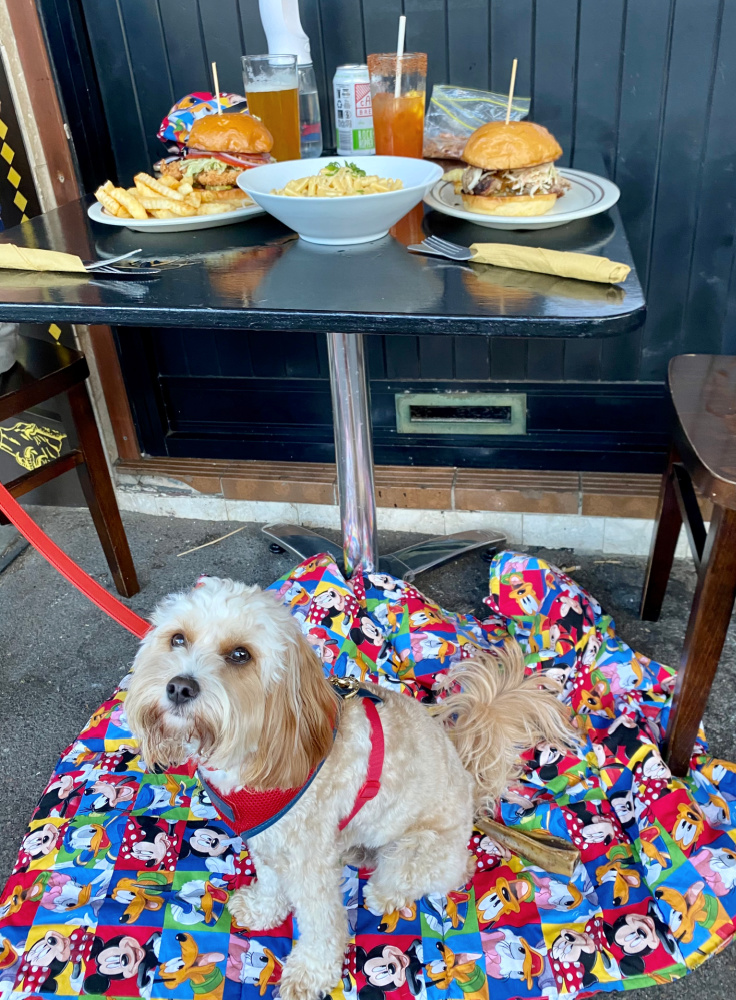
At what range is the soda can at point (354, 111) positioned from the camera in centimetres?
190

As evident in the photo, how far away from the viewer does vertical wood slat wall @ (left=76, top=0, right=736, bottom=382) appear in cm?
221

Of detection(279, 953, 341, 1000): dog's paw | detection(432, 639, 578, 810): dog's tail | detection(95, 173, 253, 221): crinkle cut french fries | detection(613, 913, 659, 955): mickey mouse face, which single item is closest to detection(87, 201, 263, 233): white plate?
detection(95, 173, 253, 221): crinkle cut french fries

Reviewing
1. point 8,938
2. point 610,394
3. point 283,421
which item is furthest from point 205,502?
point 8,938

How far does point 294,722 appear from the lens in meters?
1.16

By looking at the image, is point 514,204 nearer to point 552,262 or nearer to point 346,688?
point 552,262

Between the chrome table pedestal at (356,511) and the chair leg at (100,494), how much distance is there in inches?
20.9

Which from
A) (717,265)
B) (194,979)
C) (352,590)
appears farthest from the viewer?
(717,265)

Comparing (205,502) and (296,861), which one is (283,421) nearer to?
(205,502)

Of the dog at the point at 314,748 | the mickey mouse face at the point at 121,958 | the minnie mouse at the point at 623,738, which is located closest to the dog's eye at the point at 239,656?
Result: the dog at the point at 314,748

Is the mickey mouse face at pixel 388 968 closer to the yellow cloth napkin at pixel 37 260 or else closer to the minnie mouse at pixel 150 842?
the minnie mouse at pixel 150 842

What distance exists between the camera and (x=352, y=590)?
7.40 feet

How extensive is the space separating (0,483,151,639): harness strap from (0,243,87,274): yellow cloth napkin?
1.49ft

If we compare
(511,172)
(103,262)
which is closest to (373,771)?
(103,262)

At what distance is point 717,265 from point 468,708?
1.62 metres
